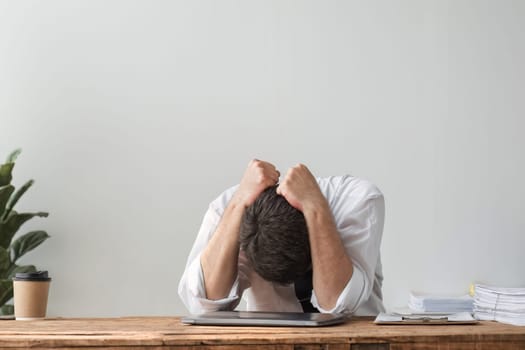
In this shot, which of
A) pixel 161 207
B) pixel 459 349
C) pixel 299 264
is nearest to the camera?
pixel 459 349

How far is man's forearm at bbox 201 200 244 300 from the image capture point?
1825 mm

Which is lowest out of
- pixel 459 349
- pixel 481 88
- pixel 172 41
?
pixel 459 349

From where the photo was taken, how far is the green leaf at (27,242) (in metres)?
3.22

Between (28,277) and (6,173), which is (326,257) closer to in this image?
(28,277)

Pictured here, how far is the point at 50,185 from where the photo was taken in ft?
11.2

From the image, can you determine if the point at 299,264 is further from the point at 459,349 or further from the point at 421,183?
the point at 421,183

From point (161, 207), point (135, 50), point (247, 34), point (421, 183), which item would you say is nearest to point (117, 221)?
point (161, 207)

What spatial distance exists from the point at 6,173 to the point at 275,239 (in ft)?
5.97

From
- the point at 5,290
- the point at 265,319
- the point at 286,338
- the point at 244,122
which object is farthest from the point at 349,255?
the point at 5,290

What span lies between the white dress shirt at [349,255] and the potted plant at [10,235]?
4.51 feet

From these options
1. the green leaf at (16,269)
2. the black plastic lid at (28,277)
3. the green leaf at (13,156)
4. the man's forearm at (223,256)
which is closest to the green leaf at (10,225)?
the green leaf at (16,269)

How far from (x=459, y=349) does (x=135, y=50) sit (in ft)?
8.19

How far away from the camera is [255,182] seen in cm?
183

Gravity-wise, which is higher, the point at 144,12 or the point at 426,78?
the point at 144,12
